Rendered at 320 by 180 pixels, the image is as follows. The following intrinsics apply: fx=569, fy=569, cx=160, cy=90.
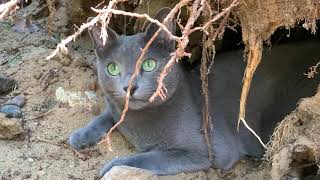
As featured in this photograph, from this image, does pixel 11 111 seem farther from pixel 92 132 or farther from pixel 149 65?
pixel 149 65

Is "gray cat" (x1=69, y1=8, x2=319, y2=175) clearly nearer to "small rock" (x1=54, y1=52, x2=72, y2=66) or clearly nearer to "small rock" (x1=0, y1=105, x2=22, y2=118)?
"small rock" (x1=0, y1=105, x2=22, y2=118)

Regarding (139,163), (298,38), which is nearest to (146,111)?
(139,163)

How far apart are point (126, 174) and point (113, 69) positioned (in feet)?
1.76

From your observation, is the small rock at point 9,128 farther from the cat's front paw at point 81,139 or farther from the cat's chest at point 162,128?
the cat's chest at point 162,128

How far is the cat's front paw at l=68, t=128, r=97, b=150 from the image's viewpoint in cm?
292

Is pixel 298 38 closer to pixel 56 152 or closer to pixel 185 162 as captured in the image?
pixel 185 162

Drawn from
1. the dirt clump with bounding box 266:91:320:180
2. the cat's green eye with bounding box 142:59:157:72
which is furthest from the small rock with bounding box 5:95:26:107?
the dirt clump with bounding box 266:91:320:180

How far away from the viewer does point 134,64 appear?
2678 mm

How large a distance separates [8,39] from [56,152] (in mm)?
1260

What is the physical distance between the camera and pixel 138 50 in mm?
2705

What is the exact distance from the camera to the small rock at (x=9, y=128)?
9.21ft

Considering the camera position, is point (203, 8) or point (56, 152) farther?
point (56, 152)

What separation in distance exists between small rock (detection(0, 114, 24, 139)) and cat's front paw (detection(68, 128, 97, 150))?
0.87 ft

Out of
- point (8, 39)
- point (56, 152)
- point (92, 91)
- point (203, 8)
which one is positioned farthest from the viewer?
point (8, 39)
